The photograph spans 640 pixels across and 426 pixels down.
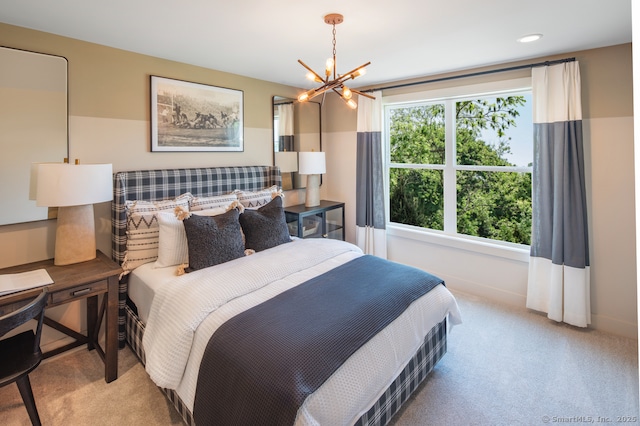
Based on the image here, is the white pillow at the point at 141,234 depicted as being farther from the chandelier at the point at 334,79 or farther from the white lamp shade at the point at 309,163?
the white lamp shade at the point at 309,163

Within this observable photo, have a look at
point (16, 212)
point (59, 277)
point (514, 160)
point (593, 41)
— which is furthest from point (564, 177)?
point (16, 212)

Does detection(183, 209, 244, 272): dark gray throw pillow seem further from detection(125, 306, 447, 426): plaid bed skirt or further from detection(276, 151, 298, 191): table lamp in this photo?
detection(276, 151, 298, 191): table lamp

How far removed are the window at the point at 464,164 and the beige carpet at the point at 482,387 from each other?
125 centimetres

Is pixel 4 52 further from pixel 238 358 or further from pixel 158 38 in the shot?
pixel 238 358

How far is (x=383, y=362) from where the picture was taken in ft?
5.74

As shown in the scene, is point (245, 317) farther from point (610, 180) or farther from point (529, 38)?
point (610, 180)

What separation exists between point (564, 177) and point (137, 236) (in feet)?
11.6

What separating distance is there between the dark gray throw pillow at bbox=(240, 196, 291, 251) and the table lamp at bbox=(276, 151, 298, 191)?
3.90ft

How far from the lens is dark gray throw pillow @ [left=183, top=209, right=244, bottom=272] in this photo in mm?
2408

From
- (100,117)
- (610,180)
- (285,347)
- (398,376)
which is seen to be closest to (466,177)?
(610,180)

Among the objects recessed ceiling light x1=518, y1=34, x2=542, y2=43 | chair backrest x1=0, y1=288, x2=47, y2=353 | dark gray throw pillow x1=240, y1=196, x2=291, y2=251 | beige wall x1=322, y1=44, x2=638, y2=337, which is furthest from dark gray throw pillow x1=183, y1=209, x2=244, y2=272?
beige wall x1=322, y1=44, x2=638, y2=337

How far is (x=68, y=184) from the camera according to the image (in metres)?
2.15

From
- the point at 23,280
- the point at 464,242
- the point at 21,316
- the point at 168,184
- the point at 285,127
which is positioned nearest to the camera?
the point at 21,316

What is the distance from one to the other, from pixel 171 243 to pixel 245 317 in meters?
1.09
